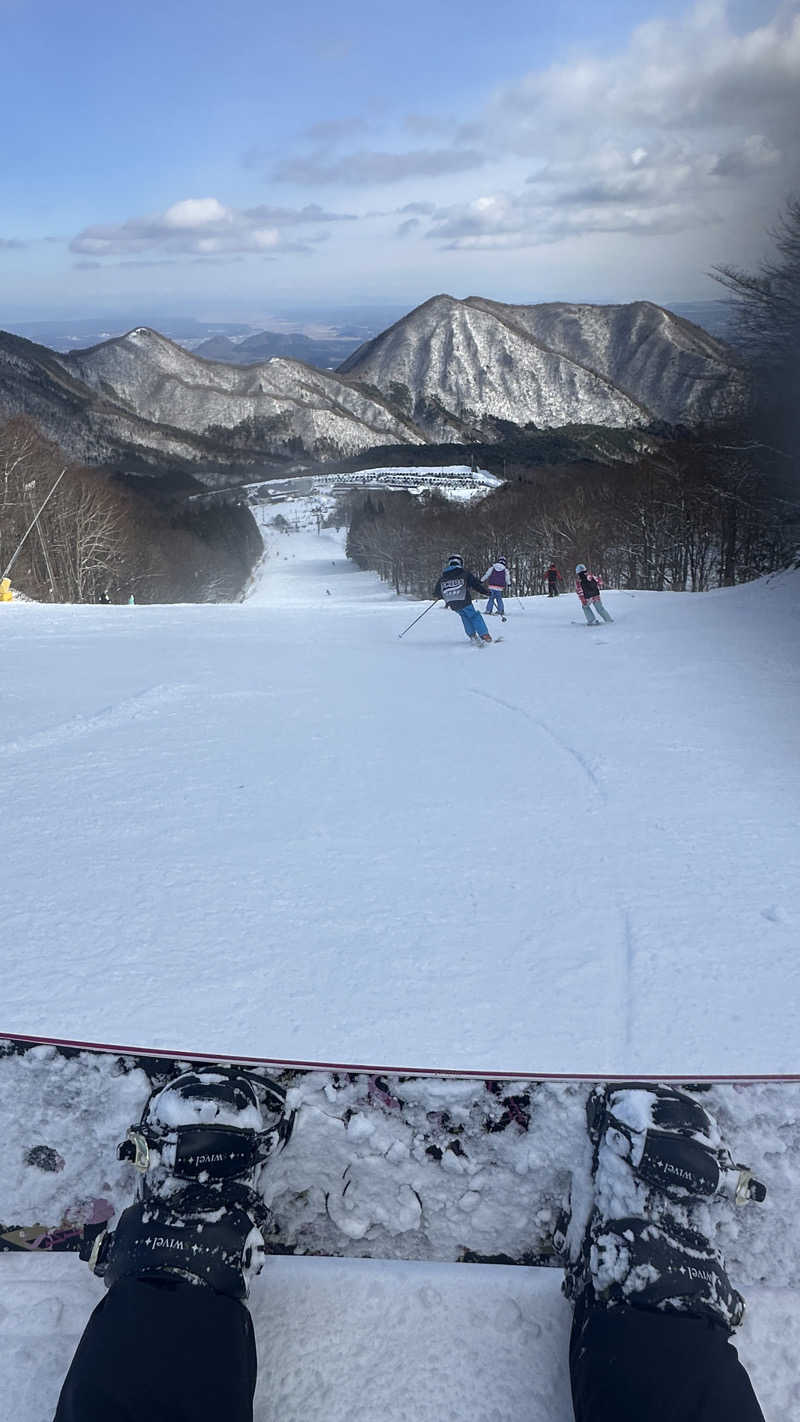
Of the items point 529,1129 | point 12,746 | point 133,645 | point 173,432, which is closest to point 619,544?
point 133,645

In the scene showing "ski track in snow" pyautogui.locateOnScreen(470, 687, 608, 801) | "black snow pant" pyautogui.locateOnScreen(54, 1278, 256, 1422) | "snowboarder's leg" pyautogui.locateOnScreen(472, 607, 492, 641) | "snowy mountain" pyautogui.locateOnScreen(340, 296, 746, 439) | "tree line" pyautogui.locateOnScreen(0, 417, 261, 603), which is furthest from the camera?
"snowy mountain" pyautogui.locateOnScreen(340, 296, 746, 439)

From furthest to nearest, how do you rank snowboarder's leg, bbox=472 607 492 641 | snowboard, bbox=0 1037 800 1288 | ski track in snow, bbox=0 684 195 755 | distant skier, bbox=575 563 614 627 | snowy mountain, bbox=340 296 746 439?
snowy mountain, bbox=340 296 746 439 < distant skier, bbox=575 563 614 627 < snowboarder's leg, bbox=472 607 492 641 < ski track in snow, bbox=0 684 195 755 < snowboard, bbox=0 1037 800 1288

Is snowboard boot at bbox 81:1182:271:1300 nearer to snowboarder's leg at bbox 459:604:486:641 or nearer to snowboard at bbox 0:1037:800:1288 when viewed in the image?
snowboard at bbox 0:1037:800:1288

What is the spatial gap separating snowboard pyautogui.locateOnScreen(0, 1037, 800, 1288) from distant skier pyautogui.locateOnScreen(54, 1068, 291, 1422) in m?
0.09

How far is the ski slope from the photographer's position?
5.68ft

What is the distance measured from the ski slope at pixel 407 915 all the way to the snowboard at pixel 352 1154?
0.24ft

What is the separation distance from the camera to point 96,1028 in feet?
8.83

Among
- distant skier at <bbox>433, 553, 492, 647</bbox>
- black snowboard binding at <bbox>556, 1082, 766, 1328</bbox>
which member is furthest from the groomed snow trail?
distant skier at <bbox>433, 553, 492, 647</bbox>

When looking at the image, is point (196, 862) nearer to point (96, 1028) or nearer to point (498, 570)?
point (96, 1028)

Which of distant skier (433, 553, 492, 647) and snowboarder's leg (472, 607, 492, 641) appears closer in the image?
distant skier (433, 553, 492, 647)

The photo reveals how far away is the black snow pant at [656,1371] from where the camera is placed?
1376 mm

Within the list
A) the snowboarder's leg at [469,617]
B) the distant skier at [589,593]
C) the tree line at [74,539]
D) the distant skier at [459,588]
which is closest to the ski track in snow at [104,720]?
the distant skier at [459,588]

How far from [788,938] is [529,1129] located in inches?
75.5

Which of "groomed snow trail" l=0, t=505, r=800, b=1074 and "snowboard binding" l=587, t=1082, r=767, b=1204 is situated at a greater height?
"snowboard binding" l=587, t=1082, r=767, b=1204
